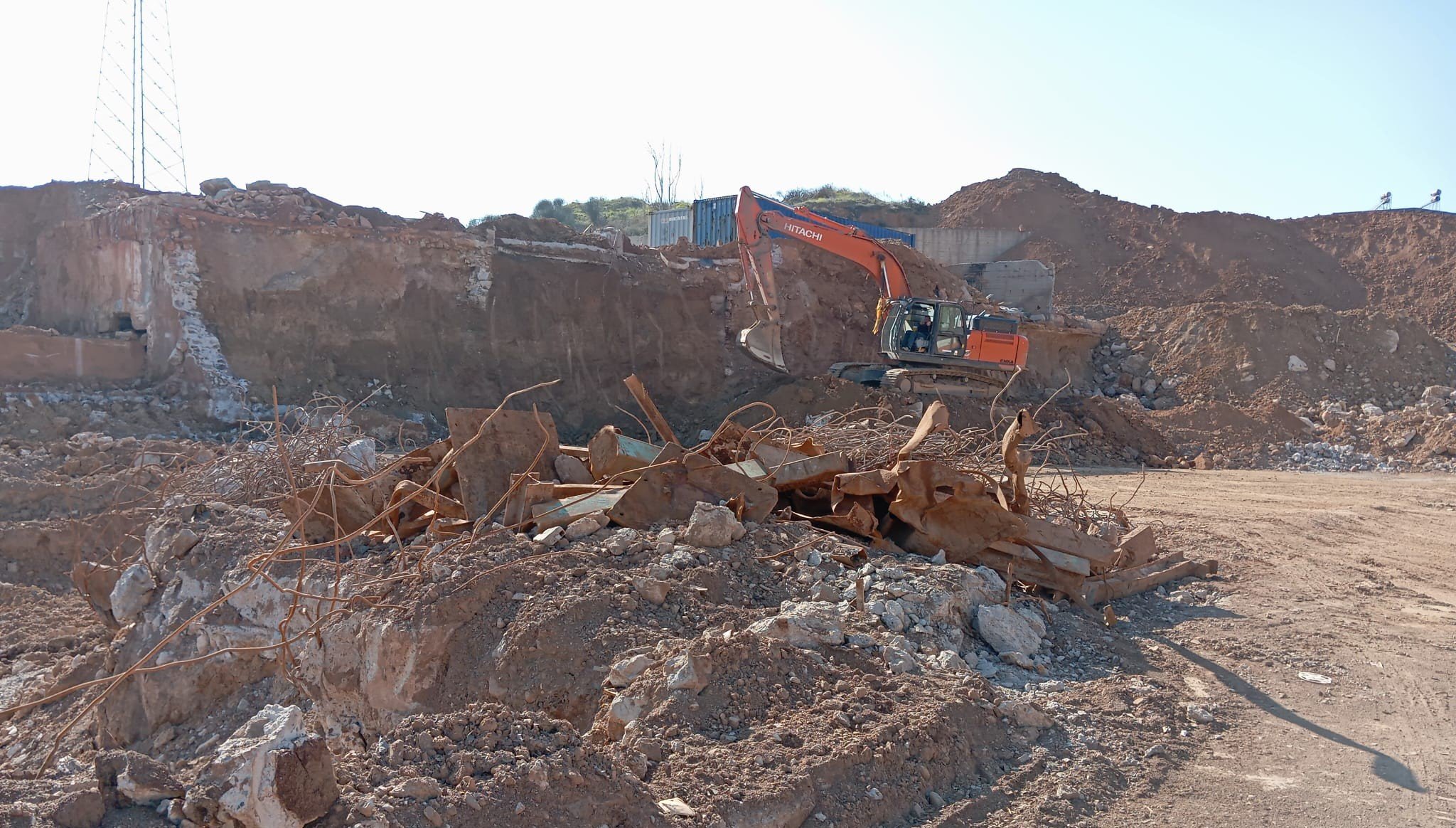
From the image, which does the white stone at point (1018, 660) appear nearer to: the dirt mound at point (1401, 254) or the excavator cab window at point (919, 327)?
the excavator cab window at point (919, 327)

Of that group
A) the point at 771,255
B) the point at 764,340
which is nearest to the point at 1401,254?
the point at 771,255


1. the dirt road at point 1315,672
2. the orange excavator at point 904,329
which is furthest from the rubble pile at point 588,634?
the orange excavator at point 904,329

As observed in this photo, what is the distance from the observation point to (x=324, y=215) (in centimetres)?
1554

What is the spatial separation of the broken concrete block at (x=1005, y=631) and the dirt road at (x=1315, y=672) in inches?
30.1

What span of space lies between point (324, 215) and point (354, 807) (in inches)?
577

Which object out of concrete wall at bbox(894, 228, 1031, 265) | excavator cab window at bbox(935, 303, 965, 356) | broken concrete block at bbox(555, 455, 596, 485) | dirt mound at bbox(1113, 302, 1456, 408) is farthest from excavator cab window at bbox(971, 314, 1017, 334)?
concrete wall at bbox(894, 228, 1031, 265)

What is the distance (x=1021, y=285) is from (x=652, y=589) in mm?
22060

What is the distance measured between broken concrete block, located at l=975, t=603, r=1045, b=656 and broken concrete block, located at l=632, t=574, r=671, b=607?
164cm

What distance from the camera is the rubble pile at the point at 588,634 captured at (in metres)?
2.89

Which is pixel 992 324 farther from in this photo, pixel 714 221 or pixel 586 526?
pixel 586 526

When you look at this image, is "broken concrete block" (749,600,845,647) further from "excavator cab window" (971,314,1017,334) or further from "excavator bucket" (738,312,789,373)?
"excavator cab window" (971,314,1017,334)

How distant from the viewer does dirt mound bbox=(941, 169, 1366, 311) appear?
106 ft

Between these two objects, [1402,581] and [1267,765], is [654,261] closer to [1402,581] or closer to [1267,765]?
[1402,581]

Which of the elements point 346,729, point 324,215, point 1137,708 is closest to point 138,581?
point 346,729
